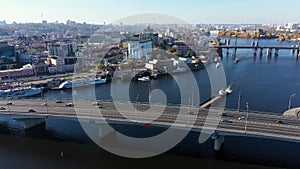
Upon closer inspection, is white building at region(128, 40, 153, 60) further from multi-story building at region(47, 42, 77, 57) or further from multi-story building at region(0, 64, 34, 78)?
multi-story building at region(0, 64, 34, 78)

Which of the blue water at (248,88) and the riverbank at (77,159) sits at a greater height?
the blue water at (248,88)

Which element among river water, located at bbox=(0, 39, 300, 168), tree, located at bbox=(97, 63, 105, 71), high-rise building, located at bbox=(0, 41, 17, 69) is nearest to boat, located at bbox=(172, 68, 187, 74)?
tree, located at bbox=(97, 63, 105, 71)

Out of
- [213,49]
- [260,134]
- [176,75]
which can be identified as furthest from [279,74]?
[260,134]

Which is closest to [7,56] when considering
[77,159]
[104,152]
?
[77,159]

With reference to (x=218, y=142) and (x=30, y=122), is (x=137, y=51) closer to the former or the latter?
(x=30, y=122)

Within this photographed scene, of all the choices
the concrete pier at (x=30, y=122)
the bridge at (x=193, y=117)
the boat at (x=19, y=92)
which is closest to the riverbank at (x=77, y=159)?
the bridge at (x=193, y=117)

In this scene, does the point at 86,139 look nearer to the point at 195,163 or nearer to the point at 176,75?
the point at 195,163

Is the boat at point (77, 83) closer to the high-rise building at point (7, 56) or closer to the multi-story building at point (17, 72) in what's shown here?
the multi-story building at point (17, 72)
